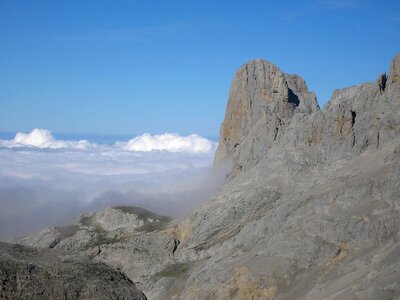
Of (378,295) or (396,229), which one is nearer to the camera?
(378,295)

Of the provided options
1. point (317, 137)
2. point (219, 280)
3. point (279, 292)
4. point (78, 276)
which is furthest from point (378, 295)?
point (317, 137)

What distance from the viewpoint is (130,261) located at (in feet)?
395

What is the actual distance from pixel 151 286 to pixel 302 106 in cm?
7286

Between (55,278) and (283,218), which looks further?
(283,218)

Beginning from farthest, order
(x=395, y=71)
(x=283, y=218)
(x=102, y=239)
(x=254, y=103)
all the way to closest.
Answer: (x=254, y=103), (x=102, y=239), (x=395, y=71), (x=283, y=218)

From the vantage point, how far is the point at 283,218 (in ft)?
331

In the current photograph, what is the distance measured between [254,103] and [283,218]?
62.1 meters

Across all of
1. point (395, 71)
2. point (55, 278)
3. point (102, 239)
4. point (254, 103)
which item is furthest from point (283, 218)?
point (55, 278)

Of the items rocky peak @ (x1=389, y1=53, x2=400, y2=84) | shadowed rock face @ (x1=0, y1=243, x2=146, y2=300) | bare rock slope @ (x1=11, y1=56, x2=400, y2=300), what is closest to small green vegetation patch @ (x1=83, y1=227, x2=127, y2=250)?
bare rock slope @ (x1=11, y1=56, x2=400, y2=300)

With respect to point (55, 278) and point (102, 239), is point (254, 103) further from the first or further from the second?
point (55, 278)

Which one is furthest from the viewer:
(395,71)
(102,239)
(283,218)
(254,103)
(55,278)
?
(254,103)

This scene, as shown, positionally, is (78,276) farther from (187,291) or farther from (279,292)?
(187,291)

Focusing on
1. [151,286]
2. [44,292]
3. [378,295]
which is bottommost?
[151,286]

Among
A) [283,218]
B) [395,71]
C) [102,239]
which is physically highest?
[395,71]
